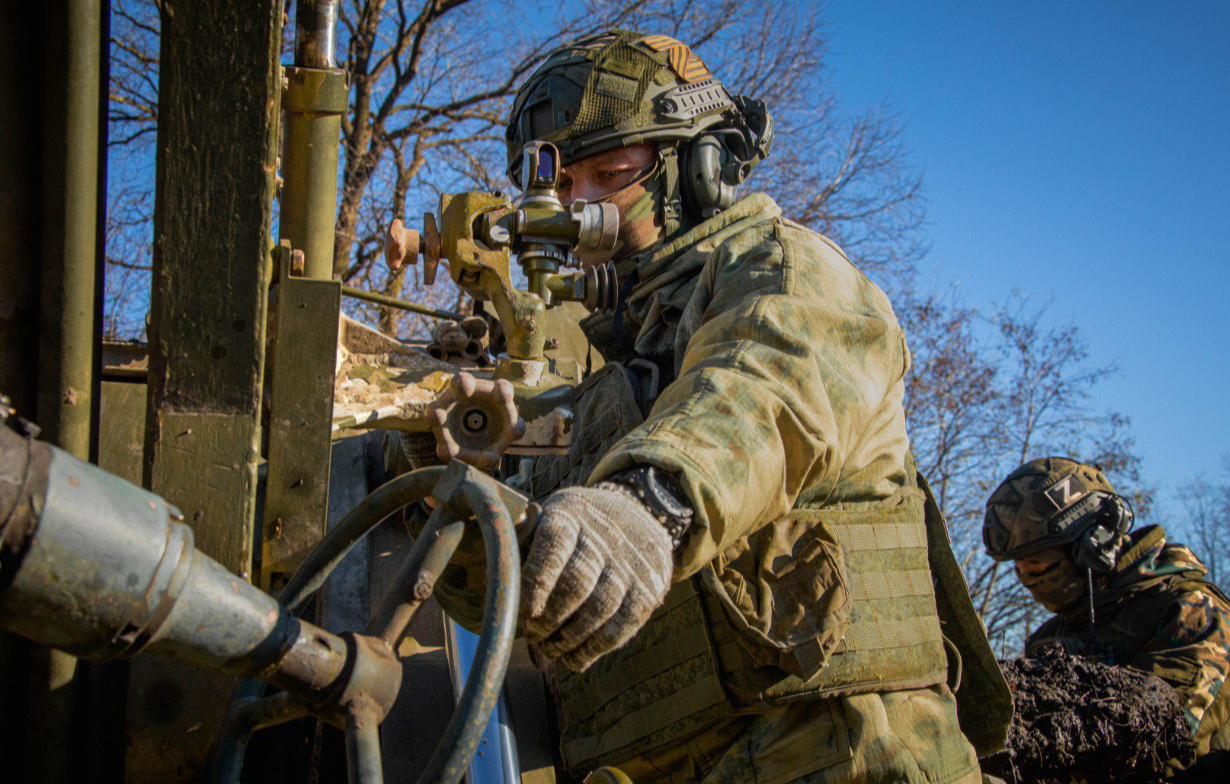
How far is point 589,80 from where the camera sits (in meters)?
3.92

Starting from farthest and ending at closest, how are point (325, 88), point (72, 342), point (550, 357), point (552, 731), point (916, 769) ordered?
point (550, 357)
point (552, 731)
point (325, 88)
point (916, 769)
point (72, 342)

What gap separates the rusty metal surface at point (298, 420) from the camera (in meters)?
2.41

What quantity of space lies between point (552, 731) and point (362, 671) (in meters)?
2.09

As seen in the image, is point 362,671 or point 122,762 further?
point 122,762

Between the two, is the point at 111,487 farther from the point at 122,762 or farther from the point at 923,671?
the point at 923,671

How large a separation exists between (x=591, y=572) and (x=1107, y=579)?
6.27 metres

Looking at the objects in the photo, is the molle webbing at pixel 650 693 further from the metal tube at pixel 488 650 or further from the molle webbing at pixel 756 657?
the metal tube at pixel 488 650

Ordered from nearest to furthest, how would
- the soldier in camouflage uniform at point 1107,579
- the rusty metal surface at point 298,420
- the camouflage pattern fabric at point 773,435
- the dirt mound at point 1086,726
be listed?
the camouflage pattern fabric at point 773,435
the rusty metal surface at point 298,420
the dirt mound at point 1086,726
the soldier in camouflage uniform at point 1107,579

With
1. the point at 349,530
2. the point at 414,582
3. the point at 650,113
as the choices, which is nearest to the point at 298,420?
the point at 349,530

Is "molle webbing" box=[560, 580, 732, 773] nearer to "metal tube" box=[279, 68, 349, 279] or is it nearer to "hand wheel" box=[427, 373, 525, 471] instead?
"hand wheel" box=[427, 373, 525, 471]

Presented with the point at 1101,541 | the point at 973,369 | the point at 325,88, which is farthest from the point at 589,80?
the point at 973,369

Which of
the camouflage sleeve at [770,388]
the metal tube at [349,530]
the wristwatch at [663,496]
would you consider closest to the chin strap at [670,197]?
the camouflage sleeve at [770,388]

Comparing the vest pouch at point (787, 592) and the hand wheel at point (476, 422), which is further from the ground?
the hand wheel at point (476, 422)

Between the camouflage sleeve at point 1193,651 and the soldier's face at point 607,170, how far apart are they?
4.25m
